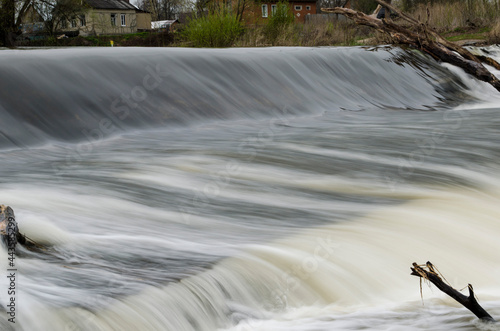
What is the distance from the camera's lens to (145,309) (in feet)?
7.77

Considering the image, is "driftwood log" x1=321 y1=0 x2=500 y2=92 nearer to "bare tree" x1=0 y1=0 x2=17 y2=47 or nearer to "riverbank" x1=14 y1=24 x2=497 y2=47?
"riverbank" x1=14 y1=24 x2=497 y2=47

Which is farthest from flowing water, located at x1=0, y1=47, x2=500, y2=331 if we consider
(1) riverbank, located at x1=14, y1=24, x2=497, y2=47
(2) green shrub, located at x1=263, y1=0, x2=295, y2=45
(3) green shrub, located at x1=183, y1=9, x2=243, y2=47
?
(2) green shrub, located at x1=263, y1=0, x2=295, y2=45

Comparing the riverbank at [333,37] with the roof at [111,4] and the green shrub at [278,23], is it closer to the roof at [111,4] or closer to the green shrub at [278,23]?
the green shrub at [278,23]

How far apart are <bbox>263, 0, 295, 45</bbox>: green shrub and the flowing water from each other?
8.85 meters

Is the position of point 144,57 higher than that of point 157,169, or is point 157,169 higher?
point 144,57

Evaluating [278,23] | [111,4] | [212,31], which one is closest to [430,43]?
[212,31]

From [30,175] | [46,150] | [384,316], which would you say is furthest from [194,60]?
[384,316]

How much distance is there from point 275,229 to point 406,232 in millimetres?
766

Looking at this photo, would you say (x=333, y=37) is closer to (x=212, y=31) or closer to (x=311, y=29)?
(x=311, y=29)

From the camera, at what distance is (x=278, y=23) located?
1872cm

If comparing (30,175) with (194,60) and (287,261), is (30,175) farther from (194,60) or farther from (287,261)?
(194,60)

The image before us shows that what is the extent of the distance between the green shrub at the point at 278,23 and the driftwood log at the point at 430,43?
5.72m

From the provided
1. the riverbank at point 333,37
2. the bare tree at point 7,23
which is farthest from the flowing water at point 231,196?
the bare tree at point 7,23

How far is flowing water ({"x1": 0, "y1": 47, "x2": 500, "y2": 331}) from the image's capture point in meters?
2.55
